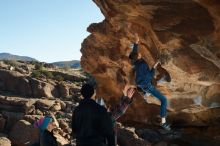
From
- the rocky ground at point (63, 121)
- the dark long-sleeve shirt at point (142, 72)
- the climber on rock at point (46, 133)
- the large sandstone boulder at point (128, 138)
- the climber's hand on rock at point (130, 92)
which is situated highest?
the dark long-sleeve shirt at point (142, 72)

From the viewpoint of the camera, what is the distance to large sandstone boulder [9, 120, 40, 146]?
23487mm

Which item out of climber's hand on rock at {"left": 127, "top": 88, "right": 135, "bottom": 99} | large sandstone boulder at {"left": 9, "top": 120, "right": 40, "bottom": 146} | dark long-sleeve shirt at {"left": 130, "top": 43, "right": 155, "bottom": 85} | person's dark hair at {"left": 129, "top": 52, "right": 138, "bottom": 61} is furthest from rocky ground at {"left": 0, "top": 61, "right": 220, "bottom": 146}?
person's dark hair at {"left": 129, "top": 52, "right": 138, "bottom": 61}

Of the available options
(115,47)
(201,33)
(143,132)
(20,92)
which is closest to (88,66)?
(115,47)

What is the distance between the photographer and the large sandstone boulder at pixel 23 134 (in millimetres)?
23487

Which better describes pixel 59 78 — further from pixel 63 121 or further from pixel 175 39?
pixel 175 39

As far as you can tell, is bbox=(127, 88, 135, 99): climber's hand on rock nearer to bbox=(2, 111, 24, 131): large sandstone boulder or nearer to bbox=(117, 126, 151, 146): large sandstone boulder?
bbox=(117, 126, 151, 146): large sandstone boulder

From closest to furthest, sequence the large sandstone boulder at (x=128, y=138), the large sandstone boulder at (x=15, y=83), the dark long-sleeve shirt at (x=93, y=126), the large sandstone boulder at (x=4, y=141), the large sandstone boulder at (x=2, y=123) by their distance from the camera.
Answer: the dark long-sleeve shirt at (x=93, y=126) → the large sandstone boulder at (x=4, y=141) → the large sandstone boulder at (x=128, y=138) → the large sandstone boulder at (x=2, y=123) → the large sandstone boulder at (x=15, y=83)

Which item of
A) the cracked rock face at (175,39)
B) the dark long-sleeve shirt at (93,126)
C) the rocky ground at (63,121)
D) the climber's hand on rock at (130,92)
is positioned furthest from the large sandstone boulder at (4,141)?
the dark long-sleeve shirt at (93,126)

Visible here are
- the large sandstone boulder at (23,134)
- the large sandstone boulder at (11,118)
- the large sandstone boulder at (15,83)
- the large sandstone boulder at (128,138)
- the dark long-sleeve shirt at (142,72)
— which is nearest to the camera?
the dark long-sleeve shirt at (142,72)

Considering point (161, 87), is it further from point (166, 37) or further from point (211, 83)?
point (166, 37)

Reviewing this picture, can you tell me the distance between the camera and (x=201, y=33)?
12.7 metres

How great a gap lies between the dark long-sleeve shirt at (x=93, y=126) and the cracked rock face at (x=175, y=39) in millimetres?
6192

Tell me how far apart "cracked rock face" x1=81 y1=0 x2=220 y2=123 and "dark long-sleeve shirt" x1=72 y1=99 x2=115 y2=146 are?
6.19m

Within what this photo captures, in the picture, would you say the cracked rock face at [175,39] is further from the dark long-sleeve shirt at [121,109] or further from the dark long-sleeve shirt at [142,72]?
the dark long-sleeve shirt at [121,109]
